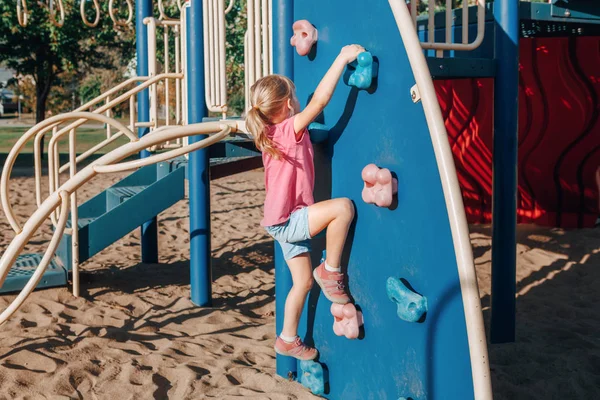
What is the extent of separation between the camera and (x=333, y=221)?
2.83m

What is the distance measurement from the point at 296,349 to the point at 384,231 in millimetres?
791


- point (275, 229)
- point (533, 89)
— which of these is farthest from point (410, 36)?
point (533, 89)

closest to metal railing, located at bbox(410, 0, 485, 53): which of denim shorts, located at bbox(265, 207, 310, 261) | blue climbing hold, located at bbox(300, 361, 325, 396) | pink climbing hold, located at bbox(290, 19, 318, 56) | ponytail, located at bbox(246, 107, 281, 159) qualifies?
pink climbing hold, located at bbox(290, 19, 318, 56)

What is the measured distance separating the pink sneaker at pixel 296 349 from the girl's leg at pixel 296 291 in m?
0.04

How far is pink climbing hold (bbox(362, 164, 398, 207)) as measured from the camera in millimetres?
2529

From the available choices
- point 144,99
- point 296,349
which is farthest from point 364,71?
point 144,99

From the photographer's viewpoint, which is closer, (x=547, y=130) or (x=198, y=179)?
(x=198, y=179)

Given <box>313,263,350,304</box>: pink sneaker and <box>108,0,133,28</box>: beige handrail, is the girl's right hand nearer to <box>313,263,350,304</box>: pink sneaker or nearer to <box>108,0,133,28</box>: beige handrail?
<box>313,263,350,304</box>: pink sneaker

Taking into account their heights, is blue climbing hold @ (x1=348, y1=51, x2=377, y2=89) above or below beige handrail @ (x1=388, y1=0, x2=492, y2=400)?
above

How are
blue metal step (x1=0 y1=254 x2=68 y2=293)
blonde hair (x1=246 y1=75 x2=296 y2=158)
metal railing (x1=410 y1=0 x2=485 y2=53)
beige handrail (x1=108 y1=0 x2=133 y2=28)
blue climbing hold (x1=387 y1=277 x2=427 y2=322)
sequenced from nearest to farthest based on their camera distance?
blue climbing hold (x1=387 y1=277 x2=427 y2=322) → blonde hair (x1=246 y1=75 x2=296 y2=158) → metal railing (x1=410 y1=0 x2=485 y2=53) → blue metal step (x1=0 y1=254 x2=68 y2=293) → beige handrail (x1=108 y1=0 x2=133 y2=28)

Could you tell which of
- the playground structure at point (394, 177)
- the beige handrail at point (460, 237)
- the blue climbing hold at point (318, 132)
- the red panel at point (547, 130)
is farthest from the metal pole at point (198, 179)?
the red panel at point (547, 130)

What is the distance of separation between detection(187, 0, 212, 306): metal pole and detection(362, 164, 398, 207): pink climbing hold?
215 cm

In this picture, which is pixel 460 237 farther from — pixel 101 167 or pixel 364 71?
pixel 101 167

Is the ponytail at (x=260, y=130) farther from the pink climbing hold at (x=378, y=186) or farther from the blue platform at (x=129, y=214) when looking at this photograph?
the blue platform at (x=129, y=214)
